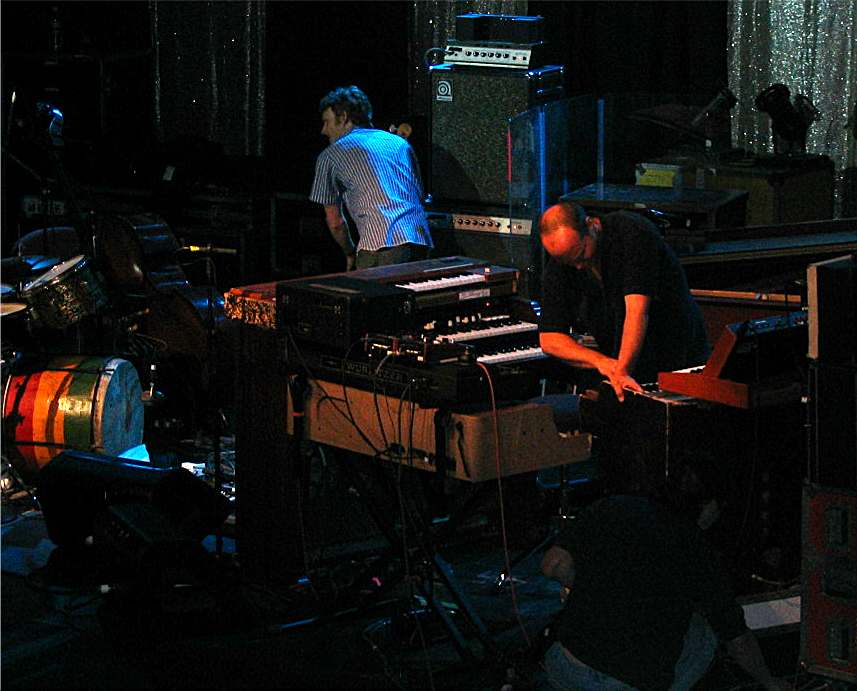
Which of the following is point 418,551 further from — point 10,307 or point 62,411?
point 10,307

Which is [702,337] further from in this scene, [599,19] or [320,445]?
[599,19]

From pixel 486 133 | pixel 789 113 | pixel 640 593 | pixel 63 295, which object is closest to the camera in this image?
pixel 640 593

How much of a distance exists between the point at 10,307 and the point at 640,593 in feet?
12.1

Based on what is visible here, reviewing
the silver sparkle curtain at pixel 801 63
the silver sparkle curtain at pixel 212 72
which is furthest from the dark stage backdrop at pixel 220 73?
the silver sparkle curtain at pixel 801 63

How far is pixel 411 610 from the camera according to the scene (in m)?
5.69

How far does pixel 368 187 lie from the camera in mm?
7855

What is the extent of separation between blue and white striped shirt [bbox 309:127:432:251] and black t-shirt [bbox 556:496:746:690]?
11.4ft

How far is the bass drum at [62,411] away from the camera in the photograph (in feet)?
23.3

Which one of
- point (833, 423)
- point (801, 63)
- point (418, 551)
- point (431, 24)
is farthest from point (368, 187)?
point (833, 423)

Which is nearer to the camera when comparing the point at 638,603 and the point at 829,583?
the point at 638,603

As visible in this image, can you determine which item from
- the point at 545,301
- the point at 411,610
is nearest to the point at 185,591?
the point at 411,610

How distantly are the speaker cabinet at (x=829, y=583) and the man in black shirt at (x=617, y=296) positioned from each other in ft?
3.56

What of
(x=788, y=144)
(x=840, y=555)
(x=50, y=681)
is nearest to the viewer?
(x=840, y=555)

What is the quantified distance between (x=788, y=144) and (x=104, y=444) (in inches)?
149
